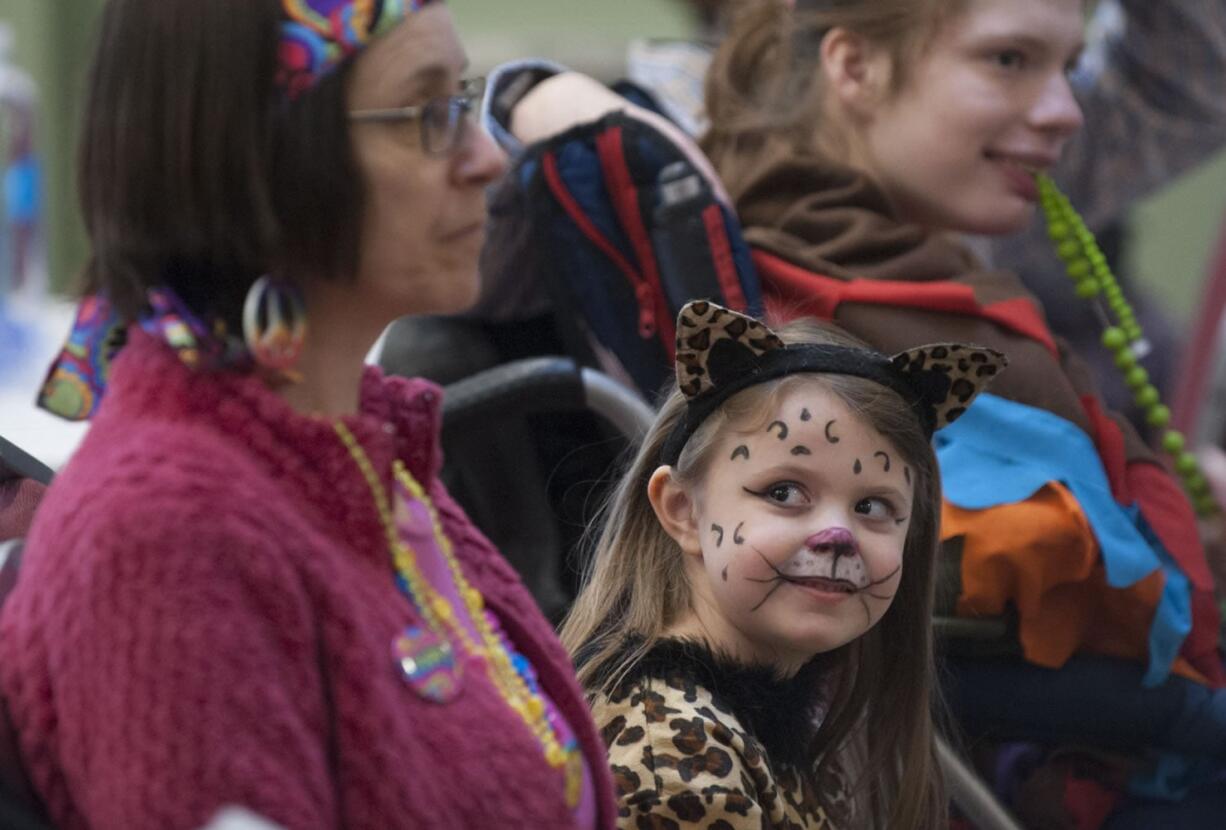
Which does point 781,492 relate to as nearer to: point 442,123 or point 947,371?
point 947,371

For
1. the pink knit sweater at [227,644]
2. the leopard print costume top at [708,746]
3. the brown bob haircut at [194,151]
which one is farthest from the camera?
the leopard print costume top at [708,746]

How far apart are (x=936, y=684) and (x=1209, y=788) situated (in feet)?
1.65

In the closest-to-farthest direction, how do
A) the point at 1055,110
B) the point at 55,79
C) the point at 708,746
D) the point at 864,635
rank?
the point at 708,746
the point at 864,635
the point at 1055,110
the point at 55,79

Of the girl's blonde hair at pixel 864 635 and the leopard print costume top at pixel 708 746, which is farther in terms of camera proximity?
the girl's blonde hair at pixel 864 635

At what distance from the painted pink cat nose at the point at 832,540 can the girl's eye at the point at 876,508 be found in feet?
0.15

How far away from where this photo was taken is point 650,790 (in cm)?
150

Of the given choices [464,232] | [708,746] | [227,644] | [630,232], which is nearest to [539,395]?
[630,232]

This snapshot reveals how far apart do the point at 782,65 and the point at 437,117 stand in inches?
49.2

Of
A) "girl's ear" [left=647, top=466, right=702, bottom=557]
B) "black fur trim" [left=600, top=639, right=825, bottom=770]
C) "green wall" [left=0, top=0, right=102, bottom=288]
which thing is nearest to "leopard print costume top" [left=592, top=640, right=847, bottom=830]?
"black fur trim" [left=600, top=639, right=825, bottom=770]

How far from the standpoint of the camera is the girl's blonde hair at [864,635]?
171 cm

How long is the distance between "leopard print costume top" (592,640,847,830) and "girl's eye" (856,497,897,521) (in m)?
0.17

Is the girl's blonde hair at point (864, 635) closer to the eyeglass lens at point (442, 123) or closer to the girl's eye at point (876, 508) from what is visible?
the girl's eye at point (876, 508)

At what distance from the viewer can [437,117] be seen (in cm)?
125

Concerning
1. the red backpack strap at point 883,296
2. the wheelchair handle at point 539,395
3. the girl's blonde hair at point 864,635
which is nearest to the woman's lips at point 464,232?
the girl's blonde hair at point 864,635
